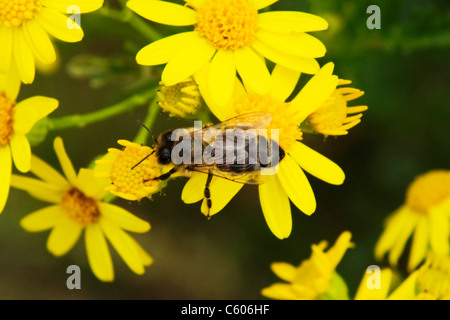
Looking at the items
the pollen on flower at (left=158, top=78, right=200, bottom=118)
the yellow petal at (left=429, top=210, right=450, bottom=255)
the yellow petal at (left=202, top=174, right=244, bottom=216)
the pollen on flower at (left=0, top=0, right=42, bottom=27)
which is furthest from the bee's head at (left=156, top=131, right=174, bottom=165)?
the yellow petal at (left=429, top=210, right=450, bottom=255)

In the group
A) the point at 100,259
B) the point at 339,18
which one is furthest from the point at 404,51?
the point at 100,259

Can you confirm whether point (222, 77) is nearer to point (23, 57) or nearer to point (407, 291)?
point (23, 57)

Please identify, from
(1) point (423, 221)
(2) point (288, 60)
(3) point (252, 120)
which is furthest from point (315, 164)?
(1) point (423, 221)

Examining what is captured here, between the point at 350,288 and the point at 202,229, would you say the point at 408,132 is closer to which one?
the point at 350,288

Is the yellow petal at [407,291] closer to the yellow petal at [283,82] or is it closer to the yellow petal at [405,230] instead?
the yellow petal at [405,230]

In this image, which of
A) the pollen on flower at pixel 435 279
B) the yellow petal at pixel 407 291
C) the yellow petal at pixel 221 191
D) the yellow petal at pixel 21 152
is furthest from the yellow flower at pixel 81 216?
the pollen on flower at pixel 435 279
